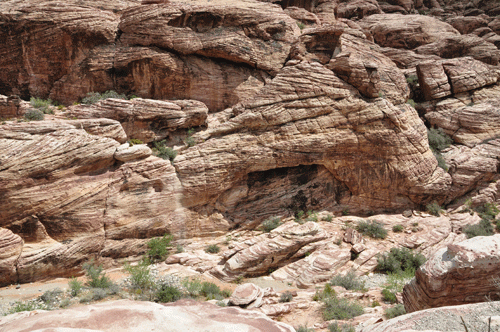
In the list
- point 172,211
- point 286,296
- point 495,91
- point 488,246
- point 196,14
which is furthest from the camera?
point 495,91

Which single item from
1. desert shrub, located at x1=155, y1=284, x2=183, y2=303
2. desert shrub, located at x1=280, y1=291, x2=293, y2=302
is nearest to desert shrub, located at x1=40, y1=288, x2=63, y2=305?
desert shrub, located at x1=155, y1=284, x2=183, y2=303

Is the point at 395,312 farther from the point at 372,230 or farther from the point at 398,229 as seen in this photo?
the point at 398,229

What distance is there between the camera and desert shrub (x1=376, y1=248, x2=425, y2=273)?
1325 cm

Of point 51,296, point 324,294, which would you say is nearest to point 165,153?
point 51,296

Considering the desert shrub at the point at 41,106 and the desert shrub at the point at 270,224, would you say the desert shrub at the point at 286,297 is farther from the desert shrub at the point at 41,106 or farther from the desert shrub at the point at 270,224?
the desert shrub at the point at 41,106

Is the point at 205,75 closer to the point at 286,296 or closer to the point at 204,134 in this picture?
the point at 204,134

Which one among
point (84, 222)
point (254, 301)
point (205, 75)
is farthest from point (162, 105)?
point (254, 301)

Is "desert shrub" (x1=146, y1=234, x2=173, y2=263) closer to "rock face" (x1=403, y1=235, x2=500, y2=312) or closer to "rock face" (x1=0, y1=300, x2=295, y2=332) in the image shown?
"rock face" (x1=0, y1=300, x2=295, y2=332)

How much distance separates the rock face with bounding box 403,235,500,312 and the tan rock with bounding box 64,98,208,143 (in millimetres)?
13055

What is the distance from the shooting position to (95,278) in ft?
35.5

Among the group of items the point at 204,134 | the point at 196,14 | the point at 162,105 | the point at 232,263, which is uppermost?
the point at 196,14

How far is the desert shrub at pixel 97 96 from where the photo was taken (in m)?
16.6

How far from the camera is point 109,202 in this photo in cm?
1313

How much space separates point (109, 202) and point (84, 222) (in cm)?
125
